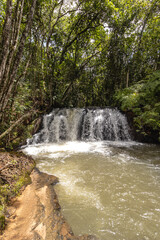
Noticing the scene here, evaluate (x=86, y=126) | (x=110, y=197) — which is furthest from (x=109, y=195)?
(x=86, y=126)

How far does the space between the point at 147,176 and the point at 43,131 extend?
6929mm

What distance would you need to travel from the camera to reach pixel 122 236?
172 centimetres

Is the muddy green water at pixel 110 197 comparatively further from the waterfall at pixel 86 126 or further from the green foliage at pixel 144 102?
the waterfall at pixel 86 126

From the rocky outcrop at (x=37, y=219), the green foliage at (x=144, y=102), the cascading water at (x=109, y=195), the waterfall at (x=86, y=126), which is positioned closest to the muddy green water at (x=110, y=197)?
the cascading water at (x=109, y=195)

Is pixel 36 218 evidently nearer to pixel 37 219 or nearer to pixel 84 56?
pixel 37 219

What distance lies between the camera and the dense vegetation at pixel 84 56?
6398 millimetres

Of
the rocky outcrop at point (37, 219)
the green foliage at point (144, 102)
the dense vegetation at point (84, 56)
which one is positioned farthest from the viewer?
the green foliage at point (144, 102)

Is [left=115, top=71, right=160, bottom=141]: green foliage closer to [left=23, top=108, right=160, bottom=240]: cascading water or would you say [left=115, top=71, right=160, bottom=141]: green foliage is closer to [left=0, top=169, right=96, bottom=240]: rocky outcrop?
A: [left=23, top=108, right=160, bottom=240]: cascading water

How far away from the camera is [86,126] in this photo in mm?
9523

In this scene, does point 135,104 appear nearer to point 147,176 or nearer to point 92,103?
point 147,176

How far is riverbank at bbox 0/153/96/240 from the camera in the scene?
155 centimetres

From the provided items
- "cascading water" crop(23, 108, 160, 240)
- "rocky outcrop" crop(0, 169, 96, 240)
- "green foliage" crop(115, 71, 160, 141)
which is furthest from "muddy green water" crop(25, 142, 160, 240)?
"green foliage" crop(115, 71, 160, 141)

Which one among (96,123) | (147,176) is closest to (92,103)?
(96,123)

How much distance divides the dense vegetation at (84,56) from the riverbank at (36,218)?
2375 millimetres
